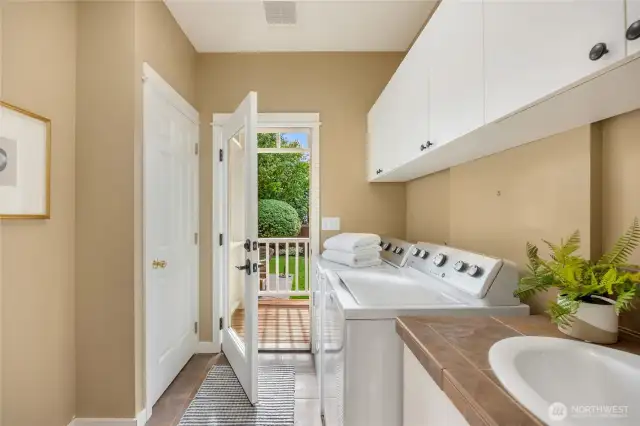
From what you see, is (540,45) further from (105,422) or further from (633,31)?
(105,422)

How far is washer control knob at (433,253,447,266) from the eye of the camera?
1.72m

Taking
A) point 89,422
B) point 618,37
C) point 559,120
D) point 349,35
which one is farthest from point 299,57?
point 89,422

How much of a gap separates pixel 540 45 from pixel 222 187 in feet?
8.25

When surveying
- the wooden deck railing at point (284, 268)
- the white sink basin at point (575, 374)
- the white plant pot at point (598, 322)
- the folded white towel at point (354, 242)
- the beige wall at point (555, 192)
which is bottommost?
the wooden deck railing at point (284, 268)

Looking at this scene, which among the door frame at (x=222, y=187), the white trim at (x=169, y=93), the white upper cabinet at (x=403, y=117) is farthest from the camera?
the door frame at (x=222, y=187)

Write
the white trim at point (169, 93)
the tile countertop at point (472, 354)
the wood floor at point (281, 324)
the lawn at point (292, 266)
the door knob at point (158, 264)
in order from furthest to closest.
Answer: the lawn at point (292, 266)
the wood floor at point (281, 324)
the door knob at point (158, 264)
the white trim at point (169, 93)
the tile countertop at point (472, 354)

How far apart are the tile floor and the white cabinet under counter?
1.64 meters

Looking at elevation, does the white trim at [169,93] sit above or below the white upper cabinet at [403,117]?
above

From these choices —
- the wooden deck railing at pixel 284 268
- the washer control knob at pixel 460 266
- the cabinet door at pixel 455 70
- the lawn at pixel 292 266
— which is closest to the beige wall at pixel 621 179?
the cabinet door at pixel 455 70

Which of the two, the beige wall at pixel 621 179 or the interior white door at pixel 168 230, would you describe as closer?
the beige wall at pixel 621 179

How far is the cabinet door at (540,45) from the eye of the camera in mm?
692

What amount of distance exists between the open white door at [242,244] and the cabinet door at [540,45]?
144cm

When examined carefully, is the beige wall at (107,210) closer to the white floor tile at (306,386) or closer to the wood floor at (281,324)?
the wood floor at (281,324)

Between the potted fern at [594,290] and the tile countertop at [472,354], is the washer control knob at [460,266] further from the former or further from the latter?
the potted fern at [594,290]
